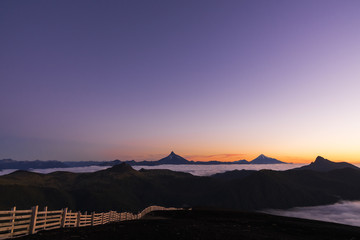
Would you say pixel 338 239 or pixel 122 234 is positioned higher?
pixel 122 234

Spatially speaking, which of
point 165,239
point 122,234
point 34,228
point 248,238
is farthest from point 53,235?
point 248,238

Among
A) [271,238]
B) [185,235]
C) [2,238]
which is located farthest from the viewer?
[271,238]

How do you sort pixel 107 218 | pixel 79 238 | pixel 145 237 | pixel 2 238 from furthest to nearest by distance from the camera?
pixel 107 218
pixel 145 237
pixel 79 238
pixel 2 238

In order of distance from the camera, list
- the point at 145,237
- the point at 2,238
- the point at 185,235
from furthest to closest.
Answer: the point at 185,235 < the point at 145,237 < the point at 2,238

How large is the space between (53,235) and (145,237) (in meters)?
5.91

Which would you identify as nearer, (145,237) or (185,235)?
(145,237)

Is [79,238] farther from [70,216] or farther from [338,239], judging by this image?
[338,239]

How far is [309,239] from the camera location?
21.3 m

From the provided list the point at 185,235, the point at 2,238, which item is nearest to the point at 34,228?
the point at 2,238

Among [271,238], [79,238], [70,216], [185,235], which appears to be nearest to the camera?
[79,238]

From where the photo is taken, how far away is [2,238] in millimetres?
14211

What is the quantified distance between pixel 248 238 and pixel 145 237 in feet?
25.5

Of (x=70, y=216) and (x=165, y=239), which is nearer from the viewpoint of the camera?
(x=165, y=239)

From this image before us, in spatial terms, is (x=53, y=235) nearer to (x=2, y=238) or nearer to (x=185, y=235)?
(x=2, y=238)
